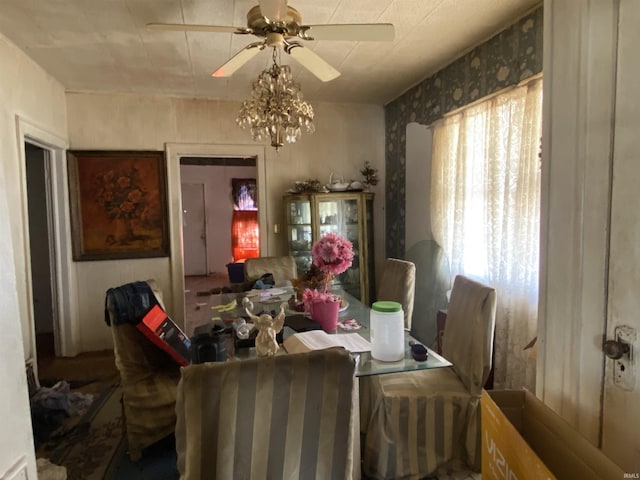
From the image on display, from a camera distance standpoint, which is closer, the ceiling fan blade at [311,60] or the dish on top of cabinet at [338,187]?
the ceiling fan blade at [311,60]

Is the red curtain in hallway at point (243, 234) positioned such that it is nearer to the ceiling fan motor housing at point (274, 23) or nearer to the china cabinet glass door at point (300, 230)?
the china cabinet glass door at point (300, 230)

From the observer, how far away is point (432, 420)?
186 cm

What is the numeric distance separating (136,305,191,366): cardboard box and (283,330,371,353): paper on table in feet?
2.17

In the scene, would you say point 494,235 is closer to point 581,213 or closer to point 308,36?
point 308,36

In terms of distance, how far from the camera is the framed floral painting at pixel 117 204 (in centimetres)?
369

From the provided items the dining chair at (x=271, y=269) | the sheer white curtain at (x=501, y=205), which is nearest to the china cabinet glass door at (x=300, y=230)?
the dining chair at (x=271, y=269)

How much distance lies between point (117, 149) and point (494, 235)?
3.48 metres

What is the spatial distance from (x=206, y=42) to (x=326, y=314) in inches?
79.0

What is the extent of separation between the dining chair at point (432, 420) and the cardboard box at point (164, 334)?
3.55ft

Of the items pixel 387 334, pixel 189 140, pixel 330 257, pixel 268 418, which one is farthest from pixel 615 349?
pixel 189 140

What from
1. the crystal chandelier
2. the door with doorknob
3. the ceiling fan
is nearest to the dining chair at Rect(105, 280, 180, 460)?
the crystal chandelier

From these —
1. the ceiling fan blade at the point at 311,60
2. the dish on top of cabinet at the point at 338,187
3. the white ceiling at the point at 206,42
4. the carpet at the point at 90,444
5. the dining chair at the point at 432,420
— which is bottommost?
the carpet at the point at 90,444

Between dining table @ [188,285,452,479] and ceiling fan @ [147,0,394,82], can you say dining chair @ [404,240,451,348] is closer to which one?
dining table @ [188,285,452,479]

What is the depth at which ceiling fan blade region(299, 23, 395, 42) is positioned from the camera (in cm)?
175
